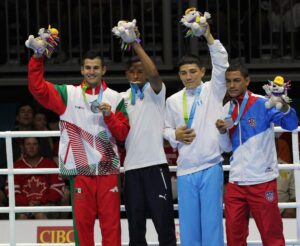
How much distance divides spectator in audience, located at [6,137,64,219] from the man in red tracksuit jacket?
259 centimetres

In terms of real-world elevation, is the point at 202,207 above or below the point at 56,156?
below

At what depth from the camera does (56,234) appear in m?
10.9

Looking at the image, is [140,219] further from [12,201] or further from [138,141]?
[12,201]

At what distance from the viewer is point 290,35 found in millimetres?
12578

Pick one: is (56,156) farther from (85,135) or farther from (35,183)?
(85,135)

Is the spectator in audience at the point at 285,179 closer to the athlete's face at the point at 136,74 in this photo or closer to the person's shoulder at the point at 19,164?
the person's shoulder at the point at 19,164

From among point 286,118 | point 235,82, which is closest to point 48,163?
point 235,82

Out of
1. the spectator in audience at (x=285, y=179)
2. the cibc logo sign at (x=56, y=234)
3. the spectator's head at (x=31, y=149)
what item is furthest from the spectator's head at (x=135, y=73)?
the spectator's head at (x=31, y=149)

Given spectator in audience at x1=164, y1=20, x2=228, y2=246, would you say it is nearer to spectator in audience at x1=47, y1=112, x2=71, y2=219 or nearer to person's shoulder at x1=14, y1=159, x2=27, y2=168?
spectator in audience at x1=47, y1=112, x2=71, y2=219

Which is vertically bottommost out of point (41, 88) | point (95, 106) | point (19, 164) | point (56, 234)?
point (56, 234)

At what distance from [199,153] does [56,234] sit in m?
2.81

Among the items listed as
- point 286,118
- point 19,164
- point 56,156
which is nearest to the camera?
point 286,118

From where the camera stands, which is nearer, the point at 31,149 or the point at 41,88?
the point at 41,88

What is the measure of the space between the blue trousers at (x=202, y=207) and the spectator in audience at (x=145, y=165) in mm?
115
